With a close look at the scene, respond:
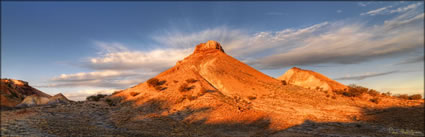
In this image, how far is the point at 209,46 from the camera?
41188 millimetres

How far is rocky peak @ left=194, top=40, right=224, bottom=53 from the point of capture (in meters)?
41.1

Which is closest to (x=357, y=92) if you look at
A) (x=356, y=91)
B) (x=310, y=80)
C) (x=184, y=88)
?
(x=356, y=91)

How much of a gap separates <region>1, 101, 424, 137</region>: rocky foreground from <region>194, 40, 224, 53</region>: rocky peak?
18.0 meters

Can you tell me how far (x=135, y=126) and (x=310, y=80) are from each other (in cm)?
3079

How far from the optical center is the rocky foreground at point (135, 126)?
16078mm

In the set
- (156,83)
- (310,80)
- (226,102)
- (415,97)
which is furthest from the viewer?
(310,80)

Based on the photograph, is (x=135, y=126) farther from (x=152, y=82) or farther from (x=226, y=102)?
(x=152, y=82)

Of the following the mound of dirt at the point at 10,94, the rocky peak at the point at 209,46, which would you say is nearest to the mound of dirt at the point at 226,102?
the rocky peak at the point at 209,46

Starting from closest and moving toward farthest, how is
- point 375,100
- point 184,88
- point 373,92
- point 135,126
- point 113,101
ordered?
point 135,126, point 184,88, point 113,101, point 375,100, point 373,92

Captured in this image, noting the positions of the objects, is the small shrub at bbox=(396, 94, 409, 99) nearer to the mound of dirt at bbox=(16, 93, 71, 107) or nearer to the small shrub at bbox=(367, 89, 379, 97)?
the small shrub at bbox=(367, 89, 379, 97)

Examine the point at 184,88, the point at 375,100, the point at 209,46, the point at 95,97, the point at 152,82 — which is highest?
the point at 209,46

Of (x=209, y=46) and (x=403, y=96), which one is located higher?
(x=209, y=46)

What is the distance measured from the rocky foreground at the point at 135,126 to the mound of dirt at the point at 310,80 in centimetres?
1575

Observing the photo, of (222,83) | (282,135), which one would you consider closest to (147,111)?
(222,83)
